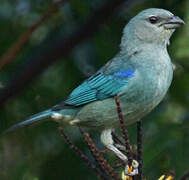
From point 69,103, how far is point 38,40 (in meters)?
1.49

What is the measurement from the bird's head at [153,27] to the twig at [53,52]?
1.76ft

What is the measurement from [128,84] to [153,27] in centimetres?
65

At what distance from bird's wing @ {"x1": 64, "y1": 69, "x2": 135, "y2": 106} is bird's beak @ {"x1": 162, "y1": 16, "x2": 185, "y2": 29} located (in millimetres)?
520

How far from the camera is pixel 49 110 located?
429cm

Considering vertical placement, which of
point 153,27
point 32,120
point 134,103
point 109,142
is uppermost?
point 153,27

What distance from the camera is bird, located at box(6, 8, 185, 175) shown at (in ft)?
12.9

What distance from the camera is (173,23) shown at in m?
4.21

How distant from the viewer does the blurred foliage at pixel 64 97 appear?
3.91 meters

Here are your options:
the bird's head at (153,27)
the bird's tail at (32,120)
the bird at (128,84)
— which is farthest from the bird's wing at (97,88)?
the bird's head at (153,27)

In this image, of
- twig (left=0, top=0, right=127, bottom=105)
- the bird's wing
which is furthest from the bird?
twig (left=0, top=0, right=127, bottom=105)

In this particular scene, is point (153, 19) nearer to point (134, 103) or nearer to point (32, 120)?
point (134, 103)

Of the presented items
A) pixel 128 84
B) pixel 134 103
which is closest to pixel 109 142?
pixel 134 103

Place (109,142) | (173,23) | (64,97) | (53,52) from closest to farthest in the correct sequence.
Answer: (109,142)
(173,23)
(64,97)
(53,52)

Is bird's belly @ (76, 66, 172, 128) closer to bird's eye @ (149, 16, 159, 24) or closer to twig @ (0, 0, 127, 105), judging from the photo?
bird's eye @ (149, 16, 159, 24)
